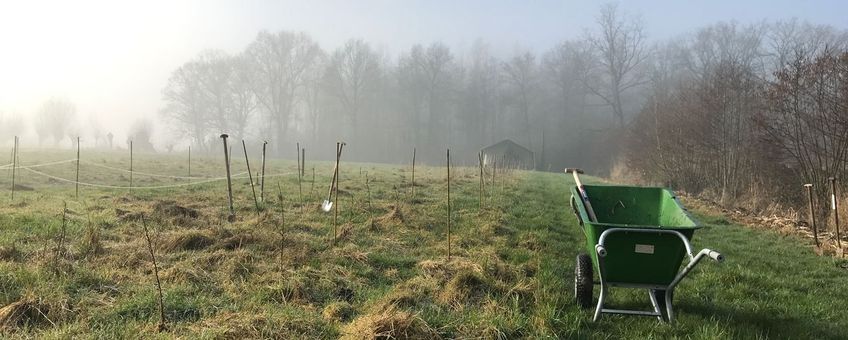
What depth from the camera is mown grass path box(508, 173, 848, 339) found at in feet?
12.9

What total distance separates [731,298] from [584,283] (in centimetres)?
178

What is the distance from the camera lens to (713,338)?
11.7 feet

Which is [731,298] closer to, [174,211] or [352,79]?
[174,211]

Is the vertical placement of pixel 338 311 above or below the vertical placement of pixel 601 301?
below

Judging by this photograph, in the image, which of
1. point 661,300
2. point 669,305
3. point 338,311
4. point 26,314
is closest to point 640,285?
point 669,305

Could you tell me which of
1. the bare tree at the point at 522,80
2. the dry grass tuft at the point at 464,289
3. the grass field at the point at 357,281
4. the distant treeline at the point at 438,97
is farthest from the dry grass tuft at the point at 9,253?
the bare tree at the point at 522,80

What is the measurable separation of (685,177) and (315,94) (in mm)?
58500

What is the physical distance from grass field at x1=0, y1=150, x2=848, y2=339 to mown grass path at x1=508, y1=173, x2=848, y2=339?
0.07 ft

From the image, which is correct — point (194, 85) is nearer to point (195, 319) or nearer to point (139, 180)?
point (139, 180)

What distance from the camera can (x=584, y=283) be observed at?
437 cm

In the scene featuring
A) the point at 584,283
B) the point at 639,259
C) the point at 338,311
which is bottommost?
the point at 338,311

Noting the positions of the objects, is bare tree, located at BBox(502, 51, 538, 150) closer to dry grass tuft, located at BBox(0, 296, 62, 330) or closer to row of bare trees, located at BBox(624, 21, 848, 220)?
row of bare trees, located at BBox(624, 21, 848, 220)

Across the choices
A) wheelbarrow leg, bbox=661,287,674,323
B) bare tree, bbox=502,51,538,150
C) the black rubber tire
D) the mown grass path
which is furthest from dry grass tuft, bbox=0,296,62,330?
bare tree, bbox=502,51,538,150

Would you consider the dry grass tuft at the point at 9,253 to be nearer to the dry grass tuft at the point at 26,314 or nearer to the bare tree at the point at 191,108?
the dry grass tuft at the point at 26,314
